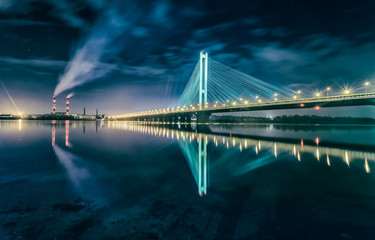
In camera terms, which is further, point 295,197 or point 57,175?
point 57,175

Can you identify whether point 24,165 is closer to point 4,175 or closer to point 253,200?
point 4,175

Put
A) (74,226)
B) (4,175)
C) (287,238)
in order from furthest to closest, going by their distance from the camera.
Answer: (4,175) → (74,226) → (287,238)

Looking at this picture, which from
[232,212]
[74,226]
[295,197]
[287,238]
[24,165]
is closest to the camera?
[287,238]

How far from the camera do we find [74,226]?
3.42 metres

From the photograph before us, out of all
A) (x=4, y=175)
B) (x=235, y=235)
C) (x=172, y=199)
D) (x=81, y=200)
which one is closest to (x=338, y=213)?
(x=235, y=235)

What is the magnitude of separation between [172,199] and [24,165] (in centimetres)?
752

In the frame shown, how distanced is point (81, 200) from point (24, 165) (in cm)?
582

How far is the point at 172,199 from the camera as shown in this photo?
4.69 meters

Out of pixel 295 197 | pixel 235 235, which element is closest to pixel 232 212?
pixel 235 235

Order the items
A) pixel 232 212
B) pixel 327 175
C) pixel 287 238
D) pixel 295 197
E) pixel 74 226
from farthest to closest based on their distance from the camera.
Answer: pixel 327 175
pixel 295 197
pixel 232 212
pixel 74 226
pixel 287 238

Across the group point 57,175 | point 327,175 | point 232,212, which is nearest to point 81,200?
point 57,175

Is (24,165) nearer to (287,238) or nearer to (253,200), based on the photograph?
(253,200)

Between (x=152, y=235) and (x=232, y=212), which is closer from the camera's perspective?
(x=152, y=235)

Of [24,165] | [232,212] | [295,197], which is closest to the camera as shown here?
[232,212]
